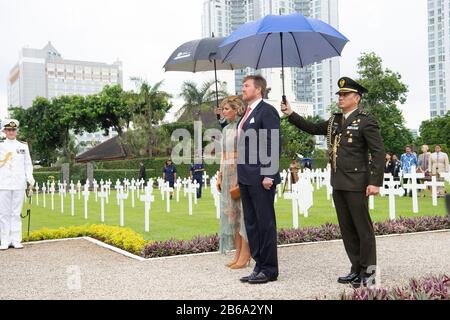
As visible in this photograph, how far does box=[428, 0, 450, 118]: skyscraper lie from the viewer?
92812mm

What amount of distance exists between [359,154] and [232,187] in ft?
6.49

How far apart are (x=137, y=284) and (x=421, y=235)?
18.1 ft

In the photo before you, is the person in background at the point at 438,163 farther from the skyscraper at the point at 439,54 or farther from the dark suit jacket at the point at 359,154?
the skyscraper at the point at 439,54

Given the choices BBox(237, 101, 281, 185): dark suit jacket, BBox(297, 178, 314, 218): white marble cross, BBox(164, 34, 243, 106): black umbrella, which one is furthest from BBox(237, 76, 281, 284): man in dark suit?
BBox(297, 178, 314, 218): white marble cross

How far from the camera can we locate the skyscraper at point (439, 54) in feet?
305

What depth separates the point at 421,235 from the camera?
9141 mm

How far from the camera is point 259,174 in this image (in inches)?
228

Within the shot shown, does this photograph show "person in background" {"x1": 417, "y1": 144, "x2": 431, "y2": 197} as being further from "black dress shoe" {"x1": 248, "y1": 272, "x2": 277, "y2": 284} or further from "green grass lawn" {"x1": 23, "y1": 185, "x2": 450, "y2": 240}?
"black dress shoe" {"x1": 248, "y1": 272, "x2": 277, "y2": 284}

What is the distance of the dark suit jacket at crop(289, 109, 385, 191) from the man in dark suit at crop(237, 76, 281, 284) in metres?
0.74

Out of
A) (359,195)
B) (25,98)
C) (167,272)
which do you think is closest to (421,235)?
(359,195)

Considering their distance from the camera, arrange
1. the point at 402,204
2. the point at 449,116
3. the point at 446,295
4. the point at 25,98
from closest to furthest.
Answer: the point at 446,295 < the point at 402,204 < the point at 449,116 < the point at 25,98

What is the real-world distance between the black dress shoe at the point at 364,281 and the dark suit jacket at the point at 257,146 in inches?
51.4

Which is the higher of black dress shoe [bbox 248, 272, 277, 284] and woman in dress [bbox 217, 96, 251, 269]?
woman in dress [bbox 217, 96, 251, 269]

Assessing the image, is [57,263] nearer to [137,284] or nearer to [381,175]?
[137,284]
